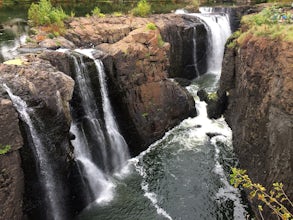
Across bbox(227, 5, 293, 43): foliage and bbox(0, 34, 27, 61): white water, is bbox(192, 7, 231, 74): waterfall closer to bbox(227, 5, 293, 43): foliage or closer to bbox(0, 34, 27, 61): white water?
bbox(227, 5, 293, 43): foliage

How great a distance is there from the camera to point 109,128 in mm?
16672

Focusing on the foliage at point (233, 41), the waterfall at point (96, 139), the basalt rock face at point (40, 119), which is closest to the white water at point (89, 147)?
the waterfall at point (96, 139)

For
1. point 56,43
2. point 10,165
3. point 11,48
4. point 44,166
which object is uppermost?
point 56,43

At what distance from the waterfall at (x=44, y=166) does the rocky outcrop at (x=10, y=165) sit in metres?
0.68

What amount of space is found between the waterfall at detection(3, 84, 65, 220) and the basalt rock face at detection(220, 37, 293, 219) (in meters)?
8.49

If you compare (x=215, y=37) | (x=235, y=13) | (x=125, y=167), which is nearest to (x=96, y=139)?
(x=125, y=167)

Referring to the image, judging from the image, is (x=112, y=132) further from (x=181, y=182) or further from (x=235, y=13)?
(x=235, y=13)

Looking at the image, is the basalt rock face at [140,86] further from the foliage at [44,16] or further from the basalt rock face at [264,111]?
the basalt rock face at [264,111]

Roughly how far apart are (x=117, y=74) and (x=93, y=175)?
580 cm

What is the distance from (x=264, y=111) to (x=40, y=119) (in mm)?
9440

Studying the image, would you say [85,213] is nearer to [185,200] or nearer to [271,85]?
[185,200]

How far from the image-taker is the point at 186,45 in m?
26.4

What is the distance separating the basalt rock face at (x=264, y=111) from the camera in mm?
11219

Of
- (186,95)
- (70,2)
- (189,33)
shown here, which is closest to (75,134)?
(186,95)
